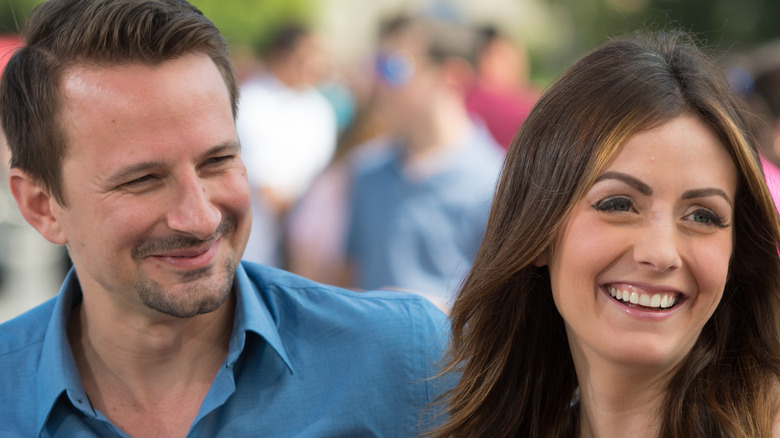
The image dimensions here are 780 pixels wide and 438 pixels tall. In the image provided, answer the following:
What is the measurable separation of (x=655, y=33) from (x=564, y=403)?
1.00 meters

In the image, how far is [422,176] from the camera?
496cm

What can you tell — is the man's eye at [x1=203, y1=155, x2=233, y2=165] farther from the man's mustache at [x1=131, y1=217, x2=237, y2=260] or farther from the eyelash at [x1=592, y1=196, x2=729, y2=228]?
the eyelash at [x1=592, y1=196, x2=729, y2=228]

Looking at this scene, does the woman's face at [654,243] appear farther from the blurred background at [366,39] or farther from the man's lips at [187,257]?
the man's lips at [187,257]

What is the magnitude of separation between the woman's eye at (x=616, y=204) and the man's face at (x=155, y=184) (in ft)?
3.25

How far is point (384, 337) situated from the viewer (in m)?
2.65

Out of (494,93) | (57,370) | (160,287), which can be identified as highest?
(494,93)

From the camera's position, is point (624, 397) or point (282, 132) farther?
point (282, 132)

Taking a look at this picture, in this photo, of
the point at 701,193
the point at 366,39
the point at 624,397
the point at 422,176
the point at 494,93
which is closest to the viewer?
the point at 701,193

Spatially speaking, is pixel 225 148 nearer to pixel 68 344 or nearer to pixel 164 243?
pixel 164 243

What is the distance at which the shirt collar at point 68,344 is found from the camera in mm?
2488

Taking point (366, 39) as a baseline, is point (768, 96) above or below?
below

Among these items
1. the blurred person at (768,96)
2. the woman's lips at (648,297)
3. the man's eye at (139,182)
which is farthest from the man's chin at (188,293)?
the blurred person at (768,96)

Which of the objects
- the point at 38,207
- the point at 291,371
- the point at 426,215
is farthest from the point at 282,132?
the point at 291,371

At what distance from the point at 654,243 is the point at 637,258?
0.05 meters
